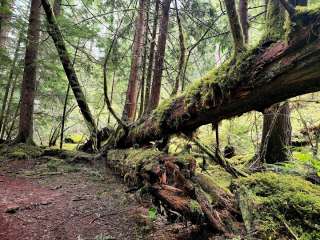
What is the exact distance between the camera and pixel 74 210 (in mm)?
4332

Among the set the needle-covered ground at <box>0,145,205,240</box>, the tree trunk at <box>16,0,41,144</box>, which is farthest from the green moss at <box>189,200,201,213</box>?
the tree trunk at <box>16,0,41,144</box>

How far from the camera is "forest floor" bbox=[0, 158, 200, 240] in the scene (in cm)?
349

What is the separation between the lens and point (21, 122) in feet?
31.3

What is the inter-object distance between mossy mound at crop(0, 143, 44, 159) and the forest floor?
1.72 metres

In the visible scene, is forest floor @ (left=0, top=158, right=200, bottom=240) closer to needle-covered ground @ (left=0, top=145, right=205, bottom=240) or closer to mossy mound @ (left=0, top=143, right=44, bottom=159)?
needle-covered ground @ (left=0, top=145, right=205, bottom=240)

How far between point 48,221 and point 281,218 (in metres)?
3.09

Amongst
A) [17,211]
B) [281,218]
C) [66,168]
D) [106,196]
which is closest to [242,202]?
[281,218]

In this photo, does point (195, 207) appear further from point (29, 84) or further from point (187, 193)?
point (29, 84)

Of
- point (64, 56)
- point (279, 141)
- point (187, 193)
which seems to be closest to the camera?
point (187, 193)

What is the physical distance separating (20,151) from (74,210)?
539 cm

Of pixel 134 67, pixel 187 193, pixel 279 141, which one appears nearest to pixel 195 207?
pixel 187 193

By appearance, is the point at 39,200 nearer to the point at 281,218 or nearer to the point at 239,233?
the point at 239,233

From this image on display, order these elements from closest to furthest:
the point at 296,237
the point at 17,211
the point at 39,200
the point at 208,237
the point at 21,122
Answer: the point at 296,237 → the point at 208,237 → the point at 17,211 → the point at 39,200 → the point at 21,122

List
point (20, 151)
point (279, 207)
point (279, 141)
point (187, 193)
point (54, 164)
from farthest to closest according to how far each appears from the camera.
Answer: point (20, 151)
point (54, 164)
point (279, 141)
point (187, 193)
point (279, 207)
